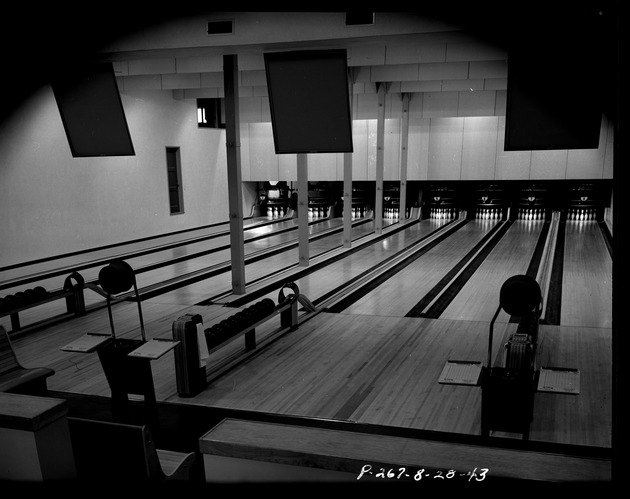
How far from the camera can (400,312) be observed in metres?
6.65

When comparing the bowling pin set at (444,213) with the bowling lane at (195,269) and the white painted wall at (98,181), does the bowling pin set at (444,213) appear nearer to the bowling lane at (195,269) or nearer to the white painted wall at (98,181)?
the bowling lane at (195,269)

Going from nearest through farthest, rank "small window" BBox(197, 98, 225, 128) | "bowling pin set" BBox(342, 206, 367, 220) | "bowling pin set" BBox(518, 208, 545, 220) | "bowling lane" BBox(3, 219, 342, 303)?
"bowling lane" BBox(3, 219, 342, 303) < "small window" BBox(197, 98, 225, 128) < "bowling pin set" BBox(518, 208, 545, 220) < "bowling pin set" BBox(342, 206, 367, 220)

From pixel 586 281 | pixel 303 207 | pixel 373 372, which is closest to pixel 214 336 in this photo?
pixel 373 372

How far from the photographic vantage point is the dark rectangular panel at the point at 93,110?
609cm

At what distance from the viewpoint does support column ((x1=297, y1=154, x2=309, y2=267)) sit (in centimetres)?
893

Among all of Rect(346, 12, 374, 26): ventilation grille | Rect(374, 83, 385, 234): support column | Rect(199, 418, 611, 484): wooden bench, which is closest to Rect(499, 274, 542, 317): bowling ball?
Rect(199, 418, 611, 484): wooden bench

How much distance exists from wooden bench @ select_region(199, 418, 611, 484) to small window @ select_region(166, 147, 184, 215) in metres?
12.5

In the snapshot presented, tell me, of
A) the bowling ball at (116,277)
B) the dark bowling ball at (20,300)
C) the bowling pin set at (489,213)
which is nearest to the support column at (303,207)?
the dark bowling ball at (20,300)

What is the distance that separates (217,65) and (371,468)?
846 centimetres

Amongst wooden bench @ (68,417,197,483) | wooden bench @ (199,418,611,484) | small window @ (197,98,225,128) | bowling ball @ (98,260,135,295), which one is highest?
small window @ (197,98,225,128)

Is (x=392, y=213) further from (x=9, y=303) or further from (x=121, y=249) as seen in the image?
(x=9, y=303)

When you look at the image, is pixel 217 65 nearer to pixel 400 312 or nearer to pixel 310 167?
pixel 400 312

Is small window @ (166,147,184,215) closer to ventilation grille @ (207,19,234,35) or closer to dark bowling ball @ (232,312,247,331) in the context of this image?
ventilation grille @ (207,19,234,35)

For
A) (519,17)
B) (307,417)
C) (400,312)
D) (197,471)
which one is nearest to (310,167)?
(400,312)
